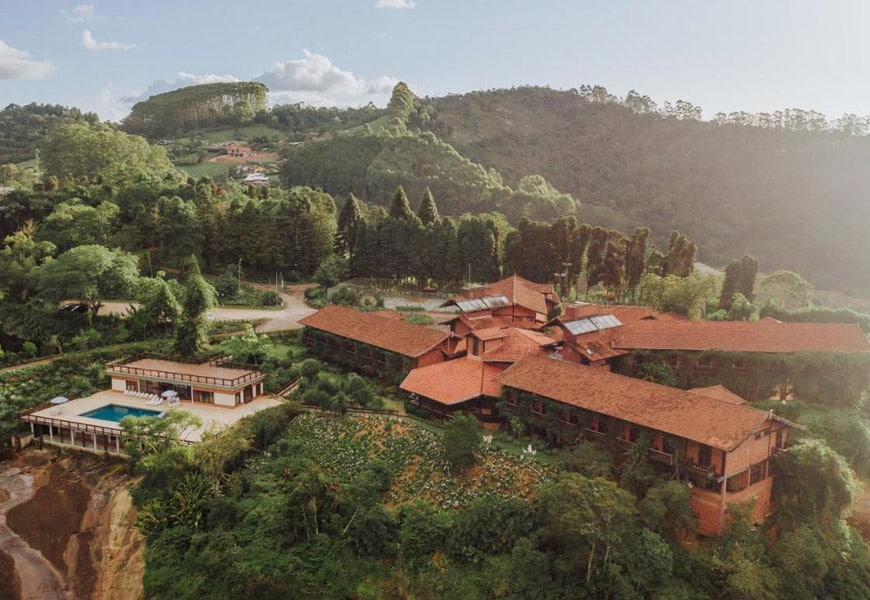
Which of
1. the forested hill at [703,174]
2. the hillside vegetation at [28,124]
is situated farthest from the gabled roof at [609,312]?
the hillside vegetation at [28,124]

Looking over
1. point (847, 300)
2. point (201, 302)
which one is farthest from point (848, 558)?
point (847, 300)

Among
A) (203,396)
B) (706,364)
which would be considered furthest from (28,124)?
(706,364)

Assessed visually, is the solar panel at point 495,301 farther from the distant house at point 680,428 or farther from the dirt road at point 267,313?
the dirt road at point 267,313

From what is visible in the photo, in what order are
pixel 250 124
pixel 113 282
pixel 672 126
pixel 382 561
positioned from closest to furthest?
1. pixel 382 561
2. pixel 113 282
3. pixel 672 126
4. pixel 250 124

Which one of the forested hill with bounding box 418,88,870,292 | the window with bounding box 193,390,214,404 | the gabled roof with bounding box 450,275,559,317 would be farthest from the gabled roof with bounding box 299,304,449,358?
the forested hill with bounding box 418,88,870,292

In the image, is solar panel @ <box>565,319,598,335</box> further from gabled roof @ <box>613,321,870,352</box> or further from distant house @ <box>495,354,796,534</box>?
distant house @ <box>495,354,796,534</box>

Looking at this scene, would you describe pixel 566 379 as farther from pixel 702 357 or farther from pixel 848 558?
pixel 848 558
